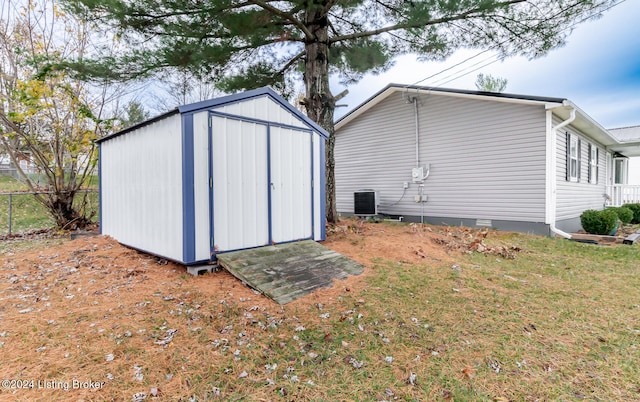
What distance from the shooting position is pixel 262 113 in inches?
195

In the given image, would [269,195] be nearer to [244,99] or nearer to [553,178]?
[244,99]

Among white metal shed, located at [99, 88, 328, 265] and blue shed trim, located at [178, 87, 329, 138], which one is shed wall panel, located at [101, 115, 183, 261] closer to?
white metal shed, located at [99, 88, 328, 265]

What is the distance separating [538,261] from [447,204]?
388 centimetres

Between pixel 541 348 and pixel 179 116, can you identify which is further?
pixel 179 116

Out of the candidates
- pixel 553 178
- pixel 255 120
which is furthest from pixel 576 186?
pixel 255 120

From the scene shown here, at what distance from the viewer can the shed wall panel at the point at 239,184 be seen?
4.33 meters

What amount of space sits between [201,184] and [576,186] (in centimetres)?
1074

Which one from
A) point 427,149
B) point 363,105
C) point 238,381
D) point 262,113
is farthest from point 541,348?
point 363,105

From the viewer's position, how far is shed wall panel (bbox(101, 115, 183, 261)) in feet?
13.9

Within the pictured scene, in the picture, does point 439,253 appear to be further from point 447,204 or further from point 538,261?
point 447,204

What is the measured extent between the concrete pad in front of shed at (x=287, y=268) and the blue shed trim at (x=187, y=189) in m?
0.46

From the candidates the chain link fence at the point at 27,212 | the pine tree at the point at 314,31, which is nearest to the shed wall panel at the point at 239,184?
the pine tree at the point at 314,31

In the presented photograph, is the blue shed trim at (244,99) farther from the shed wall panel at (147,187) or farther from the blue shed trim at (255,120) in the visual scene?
the shed wall panel at (147,187)

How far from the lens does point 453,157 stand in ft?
29.3
